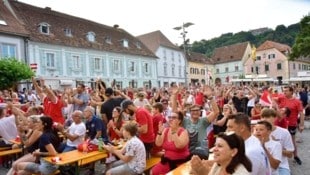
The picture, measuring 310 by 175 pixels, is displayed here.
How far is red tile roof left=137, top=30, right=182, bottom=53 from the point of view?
5431cm

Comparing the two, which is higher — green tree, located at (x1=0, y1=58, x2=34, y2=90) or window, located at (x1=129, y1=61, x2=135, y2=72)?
window, located at (x1=129, y1=61, x2=135, y2=72)

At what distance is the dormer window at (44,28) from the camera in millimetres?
31250

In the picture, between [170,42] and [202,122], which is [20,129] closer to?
[202,122]

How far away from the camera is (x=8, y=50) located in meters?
26.6

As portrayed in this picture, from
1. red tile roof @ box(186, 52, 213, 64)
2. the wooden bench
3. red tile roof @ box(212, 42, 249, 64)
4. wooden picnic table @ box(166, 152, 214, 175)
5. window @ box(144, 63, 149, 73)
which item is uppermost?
red tile roof @ box(212, 42, 249, 64)

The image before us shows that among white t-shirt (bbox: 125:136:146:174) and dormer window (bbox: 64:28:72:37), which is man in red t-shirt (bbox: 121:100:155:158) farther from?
dormer window (bbox: 64:28:72:37)

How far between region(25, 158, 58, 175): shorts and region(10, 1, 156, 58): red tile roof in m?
24.6

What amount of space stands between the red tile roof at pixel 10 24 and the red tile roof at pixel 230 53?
2278 inches

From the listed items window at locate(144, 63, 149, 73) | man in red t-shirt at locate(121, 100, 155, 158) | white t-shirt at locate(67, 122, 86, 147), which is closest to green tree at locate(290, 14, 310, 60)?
window at locate(144, 63, 149, 73)

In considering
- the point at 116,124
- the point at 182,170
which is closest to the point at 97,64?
the point at 116,124

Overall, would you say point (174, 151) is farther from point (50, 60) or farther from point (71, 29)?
point (71, 29)

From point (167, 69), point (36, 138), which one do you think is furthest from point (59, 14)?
point (36, 138)

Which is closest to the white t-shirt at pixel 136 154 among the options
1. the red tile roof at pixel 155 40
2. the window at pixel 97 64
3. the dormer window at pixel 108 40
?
the window at pixel 97 64

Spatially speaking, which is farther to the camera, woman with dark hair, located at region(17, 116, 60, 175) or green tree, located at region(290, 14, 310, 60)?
green tree, located at region(290, 14, 310, 60)
